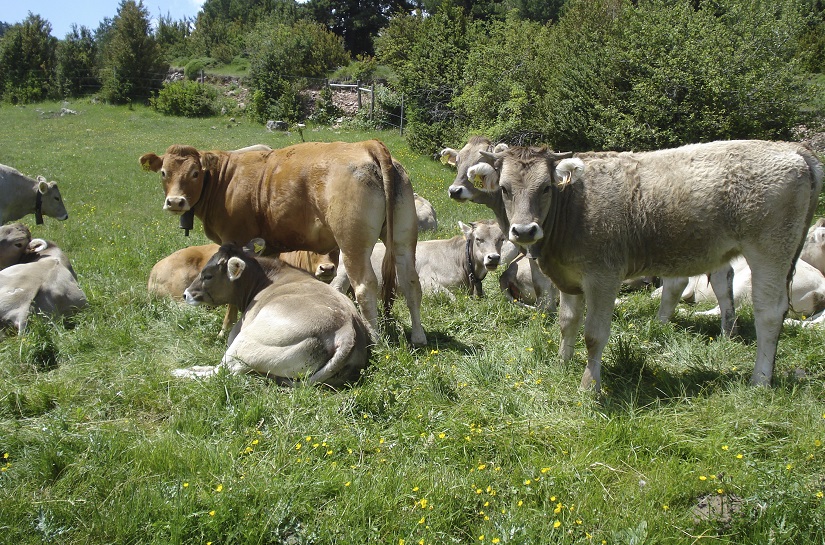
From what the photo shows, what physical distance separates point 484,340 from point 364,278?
1.62m

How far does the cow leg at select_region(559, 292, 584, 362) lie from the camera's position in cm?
629

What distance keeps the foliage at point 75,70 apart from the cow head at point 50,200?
41905mm

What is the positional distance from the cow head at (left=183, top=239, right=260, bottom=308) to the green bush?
37.2 meters

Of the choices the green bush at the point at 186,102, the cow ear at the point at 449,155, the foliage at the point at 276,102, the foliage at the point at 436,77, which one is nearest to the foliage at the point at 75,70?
the green bush at the point at 186,102

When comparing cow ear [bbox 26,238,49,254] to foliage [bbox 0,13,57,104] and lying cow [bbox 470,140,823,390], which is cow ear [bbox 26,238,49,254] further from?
foliage [bbox 0,13,57,104]

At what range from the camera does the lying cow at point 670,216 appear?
18.1 ft

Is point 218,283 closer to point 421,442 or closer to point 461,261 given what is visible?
point 421,442

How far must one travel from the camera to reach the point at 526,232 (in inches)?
208

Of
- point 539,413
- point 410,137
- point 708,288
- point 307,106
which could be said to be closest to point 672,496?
point 539,413

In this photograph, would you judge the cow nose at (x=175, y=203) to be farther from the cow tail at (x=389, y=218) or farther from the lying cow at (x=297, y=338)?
the cow tail at (x=389, y=218)

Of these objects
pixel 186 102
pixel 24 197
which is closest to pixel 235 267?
pixel 24 197

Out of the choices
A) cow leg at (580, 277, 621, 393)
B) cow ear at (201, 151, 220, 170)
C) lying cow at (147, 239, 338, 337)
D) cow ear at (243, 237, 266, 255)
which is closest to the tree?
lying cow at (147, 239, 338, 337)

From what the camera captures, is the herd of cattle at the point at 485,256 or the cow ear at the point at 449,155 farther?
the cow ear at the point at 449,155

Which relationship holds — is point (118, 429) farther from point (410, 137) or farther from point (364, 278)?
point (410, 137)
